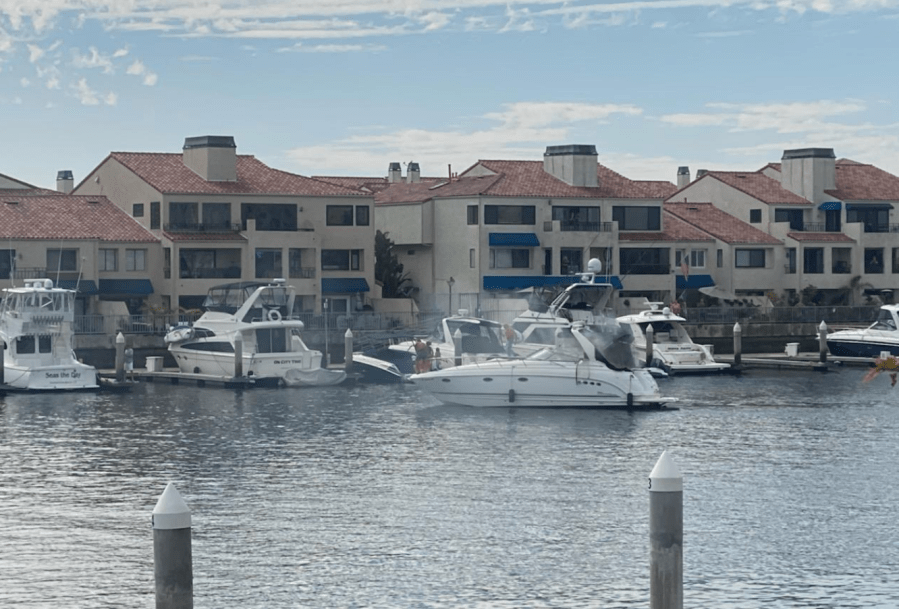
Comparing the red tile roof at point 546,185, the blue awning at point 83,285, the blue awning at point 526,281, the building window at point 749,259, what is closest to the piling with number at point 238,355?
the blue awning at point 83,285

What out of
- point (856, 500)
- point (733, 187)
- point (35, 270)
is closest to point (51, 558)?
point (856, 500)

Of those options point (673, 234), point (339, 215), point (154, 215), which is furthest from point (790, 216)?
point (154, 215)

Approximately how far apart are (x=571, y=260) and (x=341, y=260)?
1438cm

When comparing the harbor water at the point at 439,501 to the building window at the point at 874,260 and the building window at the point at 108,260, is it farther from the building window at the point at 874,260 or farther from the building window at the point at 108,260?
the building window at the point at 874,260

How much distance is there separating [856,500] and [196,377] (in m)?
36.9

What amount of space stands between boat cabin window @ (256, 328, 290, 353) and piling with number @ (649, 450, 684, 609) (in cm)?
5111

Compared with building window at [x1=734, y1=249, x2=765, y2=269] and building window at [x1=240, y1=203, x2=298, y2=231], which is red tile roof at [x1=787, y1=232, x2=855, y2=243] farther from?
building window at [x1=240, y1=203, x2=298, y2=231]

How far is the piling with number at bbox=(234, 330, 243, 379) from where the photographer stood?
A: 214 ft

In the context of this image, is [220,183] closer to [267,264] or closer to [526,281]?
[267,264]

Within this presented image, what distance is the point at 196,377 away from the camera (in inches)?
2635

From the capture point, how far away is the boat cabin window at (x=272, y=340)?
66.1 meters

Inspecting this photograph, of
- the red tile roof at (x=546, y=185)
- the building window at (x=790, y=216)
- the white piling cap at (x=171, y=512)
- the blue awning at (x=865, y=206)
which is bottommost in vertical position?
the white piling cap at (x=171, y=512)

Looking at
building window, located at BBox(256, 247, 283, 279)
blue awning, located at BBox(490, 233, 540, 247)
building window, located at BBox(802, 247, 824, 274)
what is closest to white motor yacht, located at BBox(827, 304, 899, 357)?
blue awning, located at BBox(490, 233, 540, 247)

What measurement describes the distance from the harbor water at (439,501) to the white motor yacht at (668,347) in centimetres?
1233
